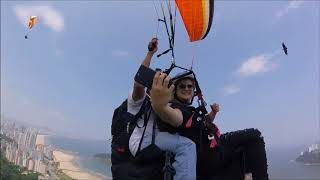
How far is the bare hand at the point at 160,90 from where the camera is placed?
2451mm

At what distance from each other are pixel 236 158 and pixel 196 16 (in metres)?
1.42

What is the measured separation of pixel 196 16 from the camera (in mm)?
3723

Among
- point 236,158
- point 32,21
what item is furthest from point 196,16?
point 32,21

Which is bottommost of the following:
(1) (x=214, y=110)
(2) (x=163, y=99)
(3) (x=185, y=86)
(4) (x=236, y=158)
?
(4) (x=236, y=158)

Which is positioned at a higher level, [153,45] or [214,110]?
[153,45]

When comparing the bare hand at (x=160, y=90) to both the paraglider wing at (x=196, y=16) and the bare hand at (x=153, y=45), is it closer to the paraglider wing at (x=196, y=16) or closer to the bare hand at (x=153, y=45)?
the bare hand at (x=153, y=45)

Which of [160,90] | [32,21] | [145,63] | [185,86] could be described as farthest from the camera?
[32,21]

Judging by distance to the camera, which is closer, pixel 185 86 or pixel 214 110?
pixel 185 86

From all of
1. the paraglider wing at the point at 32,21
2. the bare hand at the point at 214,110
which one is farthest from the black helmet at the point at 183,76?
the paraglider wing at the point at 32,21

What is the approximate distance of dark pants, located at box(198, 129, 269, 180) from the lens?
2.87 m

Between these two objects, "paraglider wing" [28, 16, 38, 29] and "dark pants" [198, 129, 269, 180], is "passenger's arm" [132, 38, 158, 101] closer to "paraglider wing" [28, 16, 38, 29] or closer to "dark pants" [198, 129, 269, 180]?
"dark pants" [198, 129, 269, 180]

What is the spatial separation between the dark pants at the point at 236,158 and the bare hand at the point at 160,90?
680 mm

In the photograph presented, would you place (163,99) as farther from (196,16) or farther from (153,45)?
(196,16)

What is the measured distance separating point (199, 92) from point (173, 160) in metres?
0.70
